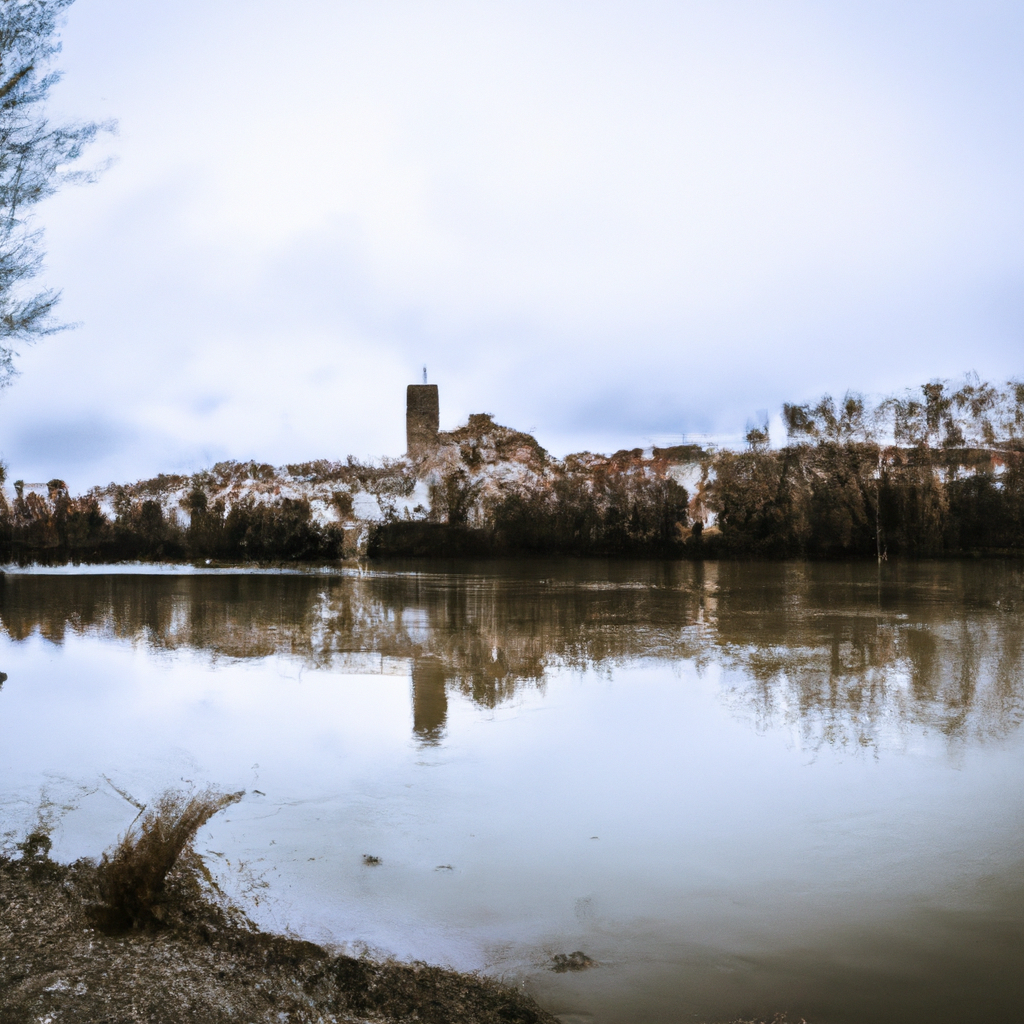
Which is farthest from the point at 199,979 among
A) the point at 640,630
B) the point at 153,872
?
the point at 640,630

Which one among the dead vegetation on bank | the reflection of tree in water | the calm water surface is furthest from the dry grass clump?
the reflection of tree in water

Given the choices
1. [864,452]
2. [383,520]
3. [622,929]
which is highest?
[864,452]

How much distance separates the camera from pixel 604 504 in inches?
1089

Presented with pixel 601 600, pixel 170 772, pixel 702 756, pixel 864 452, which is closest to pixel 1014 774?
pixel 702 756

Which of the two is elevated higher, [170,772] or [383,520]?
[383,520]

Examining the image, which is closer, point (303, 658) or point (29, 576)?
point (303, 658)

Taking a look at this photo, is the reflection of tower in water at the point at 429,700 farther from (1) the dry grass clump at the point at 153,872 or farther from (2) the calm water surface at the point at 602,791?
(1) the dry grass clump at the point at 153,872

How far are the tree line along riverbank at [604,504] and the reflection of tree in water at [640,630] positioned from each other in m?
6.19

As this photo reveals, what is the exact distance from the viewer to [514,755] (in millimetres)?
5027

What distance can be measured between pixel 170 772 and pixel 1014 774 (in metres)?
4.78

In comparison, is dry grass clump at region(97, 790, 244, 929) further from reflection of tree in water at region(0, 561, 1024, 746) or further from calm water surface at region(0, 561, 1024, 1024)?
reflection of tree in water at region(0, 561, 1024, 746)

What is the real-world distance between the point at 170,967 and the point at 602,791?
2.45 metres

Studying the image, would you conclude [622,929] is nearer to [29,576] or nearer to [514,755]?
[514,755]

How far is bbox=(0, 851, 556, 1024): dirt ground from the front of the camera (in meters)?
2.39
